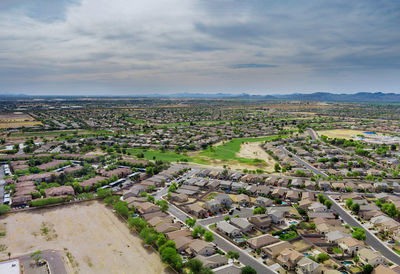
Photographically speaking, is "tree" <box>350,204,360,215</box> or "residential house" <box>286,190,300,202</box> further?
"residential house" <box>286,190,300,202</box>

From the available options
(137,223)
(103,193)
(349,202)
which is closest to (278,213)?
(349,202)

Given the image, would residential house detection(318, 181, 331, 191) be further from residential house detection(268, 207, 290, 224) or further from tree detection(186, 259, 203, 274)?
tree detection(186, 259, 203, 274)

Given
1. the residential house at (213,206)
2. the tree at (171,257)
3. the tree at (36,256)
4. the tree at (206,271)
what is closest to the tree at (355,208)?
the residential house at (213,206)

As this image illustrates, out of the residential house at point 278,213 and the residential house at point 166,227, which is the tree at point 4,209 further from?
→ the residential house at point 278,213

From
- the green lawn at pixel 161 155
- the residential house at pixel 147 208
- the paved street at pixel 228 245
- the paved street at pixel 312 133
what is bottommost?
the paved street at pixel 228 245

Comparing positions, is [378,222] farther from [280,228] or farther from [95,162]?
[95,162]

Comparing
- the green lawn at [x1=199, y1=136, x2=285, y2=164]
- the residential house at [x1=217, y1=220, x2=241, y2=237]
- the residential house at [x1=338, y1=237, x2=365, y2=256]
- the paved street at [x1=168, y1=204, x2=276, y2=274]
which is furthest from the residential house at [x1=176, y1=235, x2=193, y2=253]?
the green lawn at [x1=199, y1=136, x2=285, y2=164]

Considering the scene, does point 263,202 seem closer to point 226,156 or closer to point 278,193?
point 278,193
